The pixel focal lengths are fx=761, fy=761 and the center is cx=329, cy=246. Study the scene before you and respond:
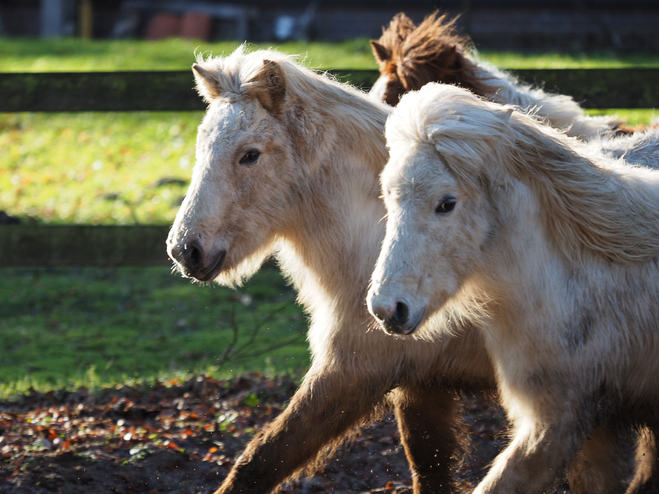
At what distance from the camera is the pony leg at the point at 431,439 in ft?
11.3

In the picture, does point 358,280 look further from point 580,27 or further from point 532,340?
point 580,27

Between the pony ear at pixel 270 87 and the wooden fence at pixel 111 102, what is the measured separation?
1.48m

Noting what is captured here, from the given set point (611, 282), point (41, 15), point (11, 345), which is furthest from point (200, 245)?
point (41, 15)

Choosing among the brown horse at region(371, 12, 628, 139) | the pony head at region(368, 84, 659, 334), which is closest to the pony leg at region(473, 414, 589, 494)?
the pony head at region(368, 84, 659, 334)

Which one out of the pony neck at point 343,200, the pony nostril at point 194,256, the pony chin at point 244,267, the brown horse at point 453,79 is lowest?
the pony chin at point 244,267

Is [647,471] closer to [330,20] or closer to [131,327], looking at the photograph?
[131,327]

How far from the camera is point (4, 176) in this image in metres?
9.65

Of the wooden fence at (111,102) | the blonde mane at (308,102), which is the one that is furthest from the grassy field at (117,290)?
the blonde mane at (308,102)

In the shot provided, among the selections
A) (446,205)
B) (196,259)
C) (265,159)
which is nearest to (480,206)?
(446,205)

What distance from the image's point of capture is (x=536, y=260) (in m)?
2.62

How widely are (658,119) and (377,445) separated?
2.43 metres

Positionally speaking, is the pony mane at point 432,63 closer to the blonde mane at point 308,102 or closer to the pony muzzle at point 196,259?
the blonde mane at point 308,102

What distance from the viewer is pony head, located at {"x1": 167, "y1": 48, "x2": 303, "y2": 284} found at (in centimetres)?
295

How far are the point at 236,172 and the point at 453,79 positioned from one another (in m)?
1.81
